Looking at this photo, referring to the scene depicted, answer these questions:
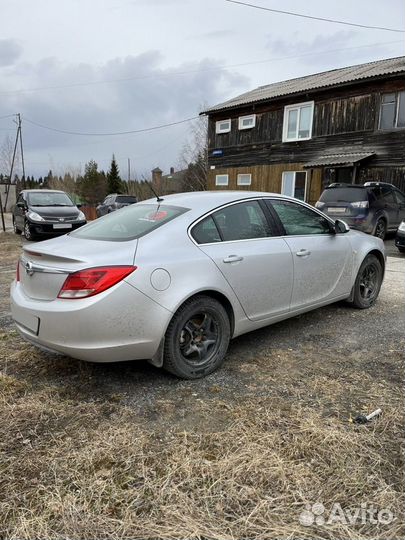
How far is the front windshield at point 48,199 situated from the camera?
41.2 ft

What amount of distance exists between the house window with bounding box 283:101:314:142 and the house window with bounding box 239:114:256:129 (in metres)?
1.91

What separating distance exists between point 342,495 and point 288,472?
0.91 feet

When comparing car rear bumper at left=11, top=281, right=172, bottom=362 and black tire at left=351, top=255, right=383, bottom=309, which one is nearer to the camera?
car rear bumper at left=11, top=281, right=172, bottom=362

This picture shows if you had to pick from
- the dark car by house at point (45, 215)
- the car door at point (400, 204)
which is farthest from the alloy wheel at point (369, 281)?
the dark car by house at point (45, 215)

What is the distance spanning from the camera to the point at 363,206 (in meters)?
10.6

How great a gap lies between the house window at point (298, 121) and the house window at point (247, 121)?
6.28 ft

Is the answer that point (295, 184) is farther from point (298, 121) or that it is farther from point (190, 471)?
point (190, 471)

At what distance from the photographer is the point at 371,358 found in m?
3.67

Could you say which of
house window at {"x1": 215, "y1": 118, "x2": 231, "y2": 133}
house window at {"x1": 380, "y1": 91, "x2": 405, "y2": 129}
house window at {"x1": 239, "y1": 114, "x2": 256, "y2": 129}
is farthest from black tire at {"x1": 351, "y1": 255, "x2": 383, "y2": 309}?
house window at {"x1": 215, "y1": 118, "x2": 231, "y2": 133}

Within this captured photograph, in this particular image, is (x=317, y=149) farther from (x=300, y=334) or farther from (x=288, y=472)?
(x=288, y=472)

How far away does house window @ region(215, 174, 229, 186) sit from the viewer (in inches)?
901

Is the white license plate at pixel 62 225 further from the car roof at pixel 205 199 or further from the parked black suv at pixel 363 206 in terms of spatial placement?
the car roof at pixel 205 199

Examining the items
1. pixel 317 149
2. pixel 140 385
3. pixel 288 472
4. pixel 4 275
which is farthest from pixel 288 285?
pixel 317 149

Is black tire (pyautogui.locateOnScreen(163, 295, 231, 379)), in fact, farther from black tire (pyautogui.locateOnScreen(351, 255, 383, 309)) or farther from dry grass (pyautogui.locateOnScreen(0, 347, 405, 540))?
black tire (pyautogui.locateOnScreen(351, 255, 383, 309))
